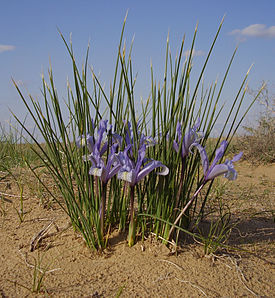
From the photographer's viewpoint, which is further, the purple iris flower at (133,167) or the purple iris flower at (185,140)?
the purple iris flower at (185,140)

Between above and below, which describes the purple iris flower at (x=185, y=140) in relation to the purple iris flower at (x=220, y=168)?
above

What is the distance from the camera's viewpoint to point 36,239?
2.23 m

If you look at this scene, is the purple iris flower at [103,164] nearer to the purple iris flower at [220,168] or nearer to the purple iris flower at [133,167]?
the purple iris flower at [133,167]

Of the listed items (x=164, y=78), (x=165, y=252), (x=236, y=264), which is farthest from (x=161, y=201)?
(x=164, y=78)

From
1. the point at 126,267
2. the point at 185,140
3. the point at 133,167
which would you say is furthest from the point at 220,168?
the point at 126,267

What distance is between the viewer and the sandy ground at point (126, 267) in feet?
5.68

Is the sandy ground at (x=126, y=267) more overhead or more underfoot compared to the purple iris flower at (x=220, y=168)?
more underfoot

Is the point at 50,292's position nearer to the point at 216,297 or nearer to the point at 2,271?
the point at 2,271

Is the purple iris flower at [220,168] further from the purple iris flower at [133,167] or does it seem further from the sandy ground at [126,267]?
the sandy ground at [126,267]

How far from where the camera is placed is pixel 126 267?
1.86m

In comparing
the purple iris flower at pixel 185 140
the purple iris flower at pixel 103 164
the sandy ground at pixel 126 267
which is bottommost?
the sandy ground at pixel 126 267

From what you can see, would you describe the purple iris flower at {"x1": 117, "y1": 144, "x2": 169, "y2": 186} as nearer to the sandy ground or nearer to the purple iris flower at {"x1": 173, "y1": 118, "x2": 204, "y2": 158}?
the purple iris flower at {"x1": 173, "y1": 118, "x2": 204, "y2": 158}

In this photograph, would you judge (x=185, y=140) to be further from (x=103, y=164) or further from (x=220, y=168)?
(x=103, y=164)

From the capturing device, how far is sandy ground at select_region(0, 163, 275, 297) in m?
1.73
